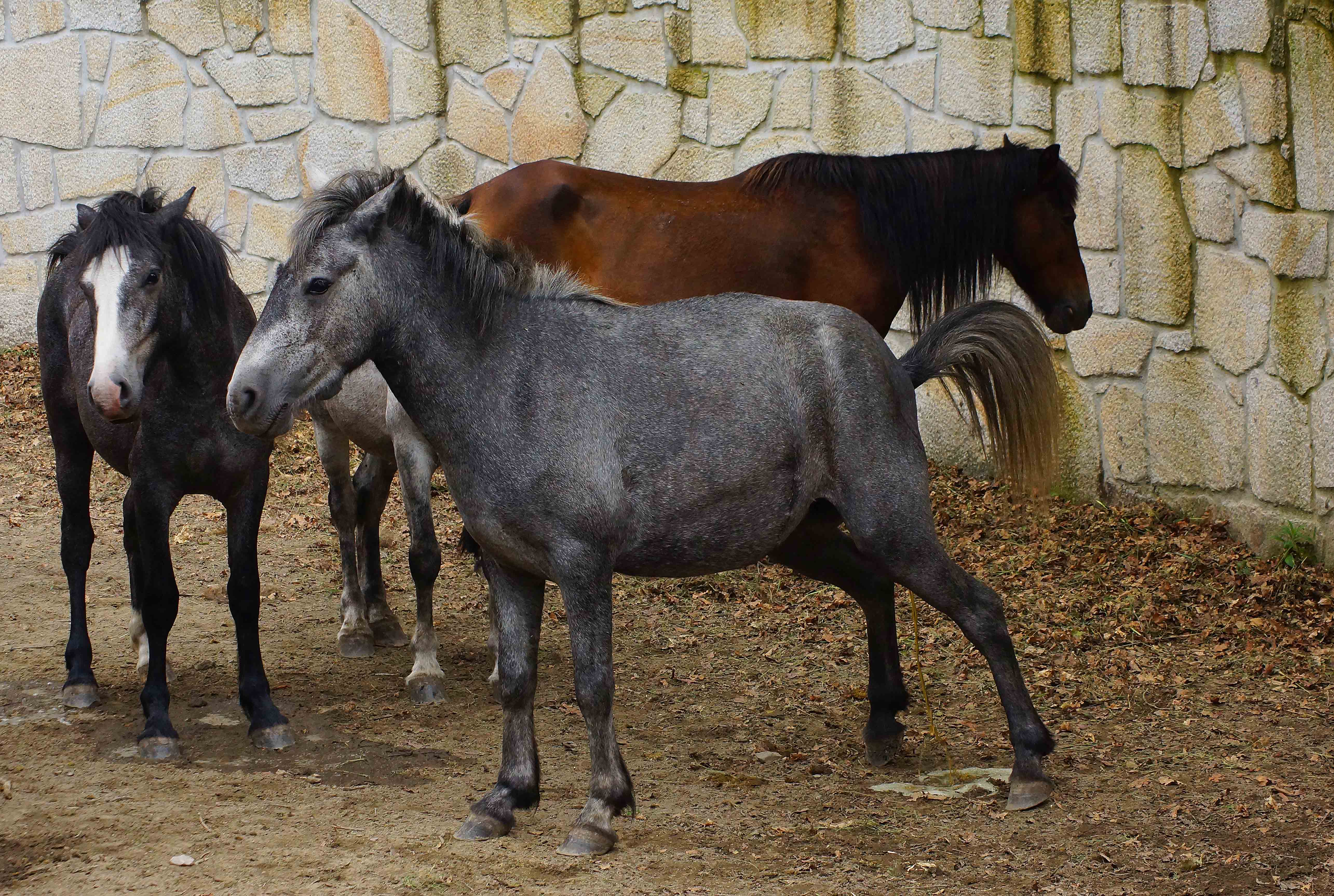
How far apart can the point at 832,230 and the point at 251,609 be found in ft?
10.3

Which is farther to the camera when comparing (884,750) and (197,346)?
(197,346)

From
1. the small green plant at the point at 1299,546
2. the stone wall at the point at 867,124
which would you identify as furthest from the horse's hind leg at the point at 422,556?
the small green plant at the point at 1299,546

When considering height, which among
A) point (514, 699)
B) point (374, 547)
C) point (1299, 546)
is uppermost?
point (514, 699)

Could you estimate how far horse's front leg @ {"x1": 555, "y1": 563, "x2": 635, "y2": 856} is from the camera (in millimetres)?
3732

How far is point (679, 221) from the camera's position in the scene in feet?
20.3

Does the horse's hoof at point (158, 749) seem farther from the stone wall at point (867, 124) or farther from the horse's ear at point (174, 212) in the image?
the stone wall at point (867, 124)

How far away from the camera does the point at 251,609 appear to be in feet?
15.8

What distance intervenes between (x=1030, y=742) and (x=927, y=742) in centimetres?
67

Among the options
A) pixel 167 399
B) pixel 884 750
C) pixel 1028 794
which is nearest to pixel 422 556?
pixel 167 399

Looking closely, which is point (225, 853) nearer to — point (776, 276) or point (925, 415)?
point (776, 276)

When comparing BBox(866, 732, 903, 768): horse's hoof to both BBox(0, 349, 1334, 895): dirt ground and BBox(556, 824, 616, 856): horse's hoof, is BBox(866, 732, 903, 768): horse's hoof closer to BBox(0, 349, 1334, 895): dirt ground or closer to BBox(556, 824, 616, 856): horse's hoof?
BBox(0, 349, 1334, 895): dirt ground

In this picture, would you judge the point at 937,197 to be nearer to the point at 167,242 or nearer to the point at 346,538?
the point at 346,538

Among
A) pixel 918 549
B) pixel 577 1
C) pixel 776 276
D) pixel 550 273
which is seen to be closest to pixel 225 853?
pixel 550 273

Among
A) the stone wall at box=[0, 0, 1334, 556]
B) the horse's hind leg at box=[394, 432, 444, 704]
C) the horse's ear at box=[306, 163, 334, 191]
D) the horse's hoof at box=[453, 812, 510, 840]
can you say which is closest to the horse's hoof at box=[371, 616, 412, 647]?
the horse's hind leg at box=[394, 432, 444, 704]
